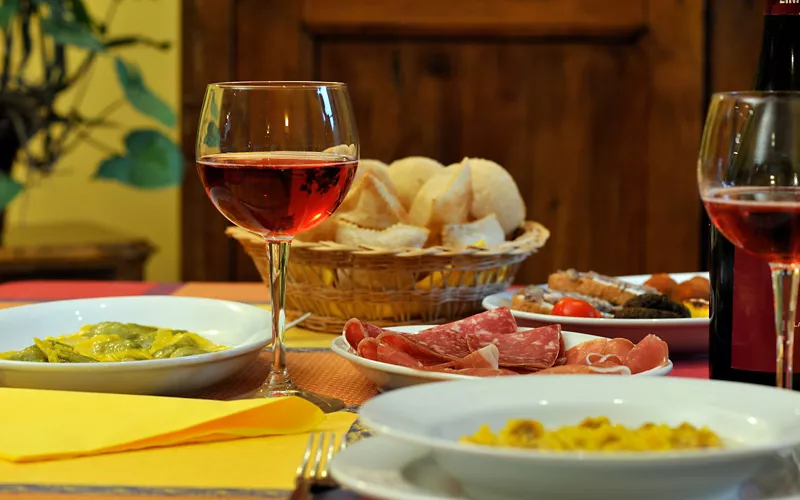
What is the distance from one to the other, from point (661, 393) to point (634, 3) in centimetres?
278

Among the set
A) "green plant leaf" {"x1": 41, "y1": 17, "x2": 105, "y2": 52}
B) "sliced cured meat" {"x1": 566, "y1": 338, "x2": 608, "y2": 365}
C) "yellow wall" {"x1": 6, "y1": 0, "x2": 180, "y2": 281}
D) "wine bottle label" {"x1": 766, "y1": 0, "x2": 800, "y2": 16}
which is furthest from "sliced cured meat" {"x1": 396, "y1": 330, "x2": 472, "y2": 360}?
"yellow wall" {"x1": 6, "y1": 0, "x2": 180, "y2": 281}

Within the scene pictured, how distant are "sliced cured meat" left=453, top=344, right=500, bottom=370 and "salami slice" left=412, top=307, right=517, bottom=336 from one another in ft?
0.38

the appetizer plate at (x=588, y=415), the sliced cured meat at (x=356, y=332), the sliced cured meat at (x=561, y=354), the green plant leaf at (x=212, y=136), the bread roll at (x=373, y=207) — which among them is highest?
the green plant leaf at (x=212, y=136)

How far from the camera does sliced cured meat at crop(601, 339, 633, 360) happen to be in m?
0.99

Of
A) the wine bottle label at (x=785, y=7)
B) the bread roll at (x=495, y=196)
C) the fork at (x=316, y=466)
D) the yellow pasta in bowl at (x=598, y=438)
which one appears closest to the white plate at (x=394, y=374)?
the fork at (x=316, y=466)

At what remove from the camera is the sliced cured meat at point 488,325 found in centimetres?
109

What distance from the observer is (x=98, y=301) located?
1300mm

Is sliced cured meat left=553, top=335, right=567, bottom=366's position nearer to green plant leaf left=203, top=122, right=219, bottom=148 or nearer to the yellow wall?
green plant leaf left=203, top=122, right=219, bottom=148

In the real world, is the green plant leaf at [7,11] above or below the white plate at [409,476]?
above

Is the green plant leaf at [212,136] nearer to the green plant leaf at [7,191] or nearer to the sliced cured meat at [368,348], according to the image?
the sliced cured meat at [368,348]

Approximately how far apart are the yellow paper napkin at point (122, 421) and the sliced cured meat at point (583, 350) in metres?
0.27

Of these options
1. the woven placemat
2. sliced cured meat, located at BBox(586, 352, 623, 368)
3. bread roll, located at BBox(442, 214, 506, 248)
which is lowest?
the woven placemat

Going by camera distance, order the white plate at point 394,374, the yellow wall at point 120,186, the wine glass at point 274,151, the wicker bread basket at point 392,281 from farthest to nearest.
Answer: the yellow wall at point 120,186
the wicker bread basket at point 392,281
the wine glass at point 274,151
the white plate at point 394,374

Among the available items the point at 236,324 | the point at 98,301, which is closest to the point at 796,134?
the point at 236,324
